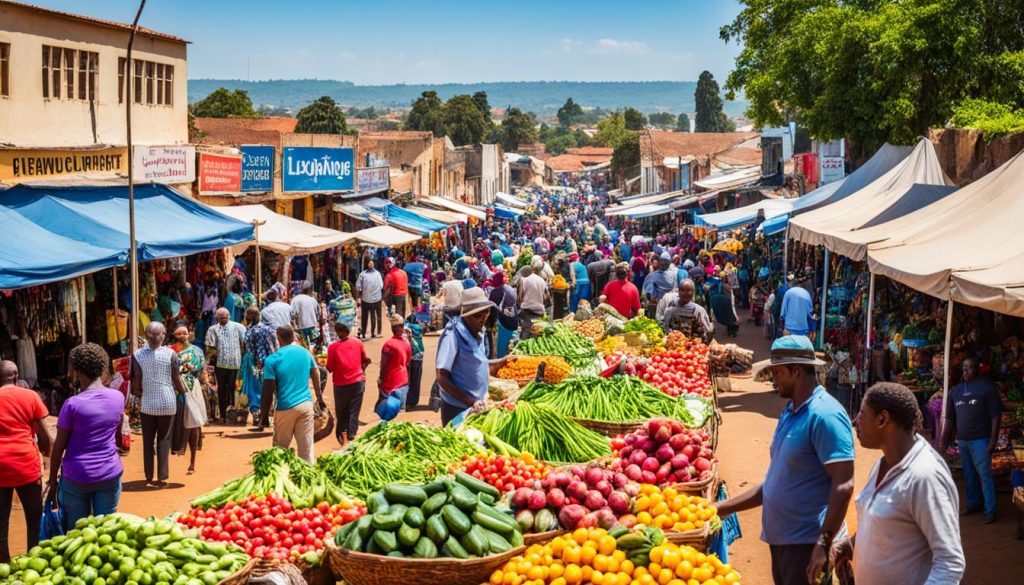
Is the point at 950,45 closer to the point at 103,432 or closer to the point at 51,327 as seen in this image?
the point at 51,327

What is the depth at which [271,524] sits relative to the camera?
7.03 meters

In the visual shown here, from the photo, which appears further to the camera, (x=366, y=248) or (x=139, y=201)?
(x=366, y=248)

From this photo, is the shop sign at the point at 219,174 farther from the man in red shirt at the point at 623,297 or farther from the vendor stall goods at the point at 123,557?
the vendor stall goods at the point at 123,557

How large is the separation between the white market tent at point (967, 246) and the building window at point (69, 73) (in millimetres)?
11779

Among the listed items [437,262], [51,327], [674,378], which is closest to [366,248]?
[437,262]

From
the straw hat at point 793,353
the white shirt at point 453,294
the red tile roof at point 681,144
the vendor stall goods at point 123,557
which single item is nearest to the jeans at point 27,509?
the vendor stall goods at point 123,557

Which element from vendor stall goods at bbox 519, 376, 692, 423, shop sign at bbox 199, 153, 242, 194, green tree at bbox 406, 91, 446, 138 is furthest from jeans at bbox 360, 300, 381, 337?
green tree at bbox 406, 91, 446, 138

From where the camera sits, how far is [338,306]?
17.8m

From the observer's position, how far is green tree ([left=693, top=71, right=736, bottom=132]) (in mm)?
140000

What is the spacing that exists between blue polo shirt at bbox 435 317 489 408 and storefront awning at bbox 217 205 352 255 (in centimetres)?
947

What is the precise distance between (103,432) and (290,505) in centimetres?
136

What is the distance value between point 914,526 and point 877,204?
41.3 feet

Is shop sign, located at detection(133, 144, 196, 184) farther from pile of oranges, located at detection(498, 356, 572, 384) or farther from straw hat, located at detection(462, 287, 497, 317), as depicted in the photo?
straw hat, located at detection(462, 287, 497, 317)

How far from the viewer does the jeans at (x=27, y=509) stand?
308 inches
